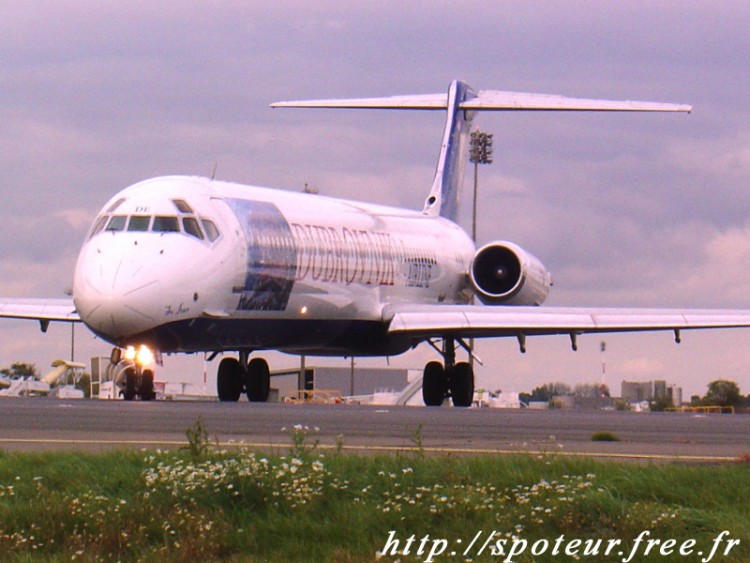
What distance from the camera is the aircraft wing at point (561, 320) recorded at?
34375 millimetres

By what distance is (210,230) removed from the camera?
3153cm

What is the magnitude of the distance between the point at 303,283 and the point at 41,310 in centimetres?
525

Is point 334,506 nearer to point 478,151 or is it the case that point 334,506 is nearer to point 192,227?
point 192,227

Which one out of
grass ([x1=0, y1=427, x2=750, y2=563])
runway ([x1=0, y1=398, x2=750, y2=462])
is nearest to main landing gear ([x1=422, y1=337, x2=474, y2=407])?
runway ([x1=0, y1=398, x2=750, y2=462])

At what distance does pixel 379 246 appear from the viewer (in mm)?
39438

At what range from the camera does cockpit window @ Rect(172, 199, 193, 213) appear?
31.4 metres

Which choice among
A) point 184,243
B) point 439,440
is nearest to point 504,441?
point 439,440

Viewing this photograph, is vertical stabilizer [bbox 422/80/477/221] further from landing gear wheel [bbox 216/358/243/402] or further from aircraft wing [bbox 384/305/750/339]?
landing gear wheel [bbox 216/358/243/402]

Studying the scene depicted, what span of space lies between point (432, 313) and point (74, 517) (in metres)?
25.8

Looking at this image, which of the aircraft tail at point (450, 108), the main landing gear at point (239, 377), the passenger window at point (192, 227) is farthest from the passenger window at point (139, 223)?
the aircraft tail at point (450, 108)

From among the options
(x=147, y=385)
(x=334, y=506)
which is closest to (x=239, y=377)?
(x=147, y=385)

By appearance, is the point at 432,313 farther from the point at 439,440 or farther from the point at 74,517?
the point at 74,517

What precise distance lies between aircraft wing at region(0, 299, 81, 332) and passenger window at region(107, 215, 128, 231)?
3.78m

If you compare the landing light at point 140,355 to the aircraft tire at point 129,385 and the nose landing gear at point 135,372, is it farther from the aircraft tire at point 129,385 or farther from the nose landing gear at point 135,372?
the aircraft tire at point 129,385
